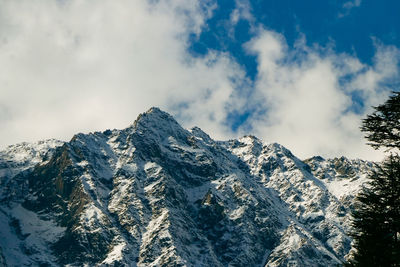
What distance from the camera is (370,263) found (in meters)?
31.4

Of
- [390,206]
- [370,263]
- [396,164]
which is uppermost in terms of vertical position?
[396,164]

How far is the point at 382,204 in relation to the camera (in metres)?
30.9

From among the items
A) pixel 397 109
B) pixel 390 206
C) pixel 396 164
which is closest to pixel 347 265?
pixel 390 206

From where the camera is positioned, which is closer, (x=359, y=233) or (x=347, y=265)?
(x=347, y=265)

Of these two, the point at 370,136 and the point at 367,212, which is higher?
the point at 370,136

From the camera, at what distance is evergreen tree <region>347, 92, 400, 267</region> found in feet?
97.4

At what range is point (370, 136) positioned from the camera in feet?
99.9

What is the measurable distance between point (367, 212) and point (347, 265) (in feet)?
11.7

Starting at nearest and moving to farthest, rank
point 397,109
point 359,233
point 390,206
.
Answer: point 397,109, point 390,206, point 359,233

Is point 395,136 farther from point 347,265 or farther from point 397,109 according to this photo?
point 347,265

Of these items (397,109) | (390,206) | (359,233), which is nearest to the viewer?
(397,109)

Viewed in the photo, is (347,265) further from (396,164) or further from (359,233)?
(396,164)

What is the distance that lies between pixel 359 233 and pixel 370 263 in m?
3.91

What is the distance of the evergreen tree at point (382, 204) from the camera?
2969cm
